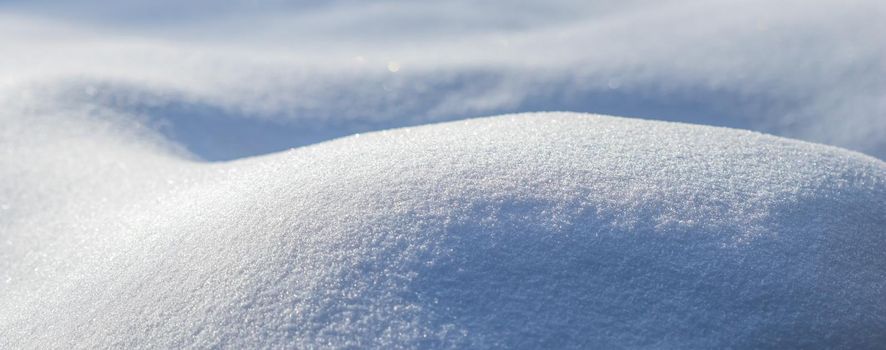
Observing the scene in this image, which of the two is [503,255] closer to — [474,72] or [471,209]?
[471,209]

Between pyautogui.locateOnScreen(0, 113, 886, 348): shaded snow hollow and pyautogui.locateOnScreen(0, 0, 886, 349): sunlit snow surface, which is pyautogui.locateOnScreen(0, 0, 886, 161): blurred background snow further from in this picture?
pyautogui.locateOnScreen(0, 113, 886, 348): shaded snow hollow

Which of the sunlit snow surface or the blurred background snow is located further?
the blurred background snow

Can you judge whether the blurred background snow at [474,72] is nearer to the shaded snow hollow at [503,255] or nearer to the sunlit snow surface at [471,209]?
the sunlit snow surface at [471,209]

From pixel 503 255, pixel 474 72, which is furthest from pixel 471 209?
pixel 474 72

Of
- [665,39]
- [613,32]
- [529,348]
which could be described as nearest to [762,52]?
[665,39]

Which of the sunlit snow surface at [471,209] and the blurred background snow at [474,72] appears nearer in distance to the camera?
the sunlit snow surface at [471,209]

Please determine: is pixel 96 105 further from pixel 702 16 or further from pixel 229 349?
pixel 702 16

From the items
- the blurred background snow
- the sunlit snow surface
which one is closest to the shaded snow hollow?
the sunlit snow surface

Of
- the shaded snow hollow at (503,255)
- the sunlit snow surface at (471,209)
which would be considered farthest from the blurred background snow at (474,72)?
the shaded snow hollow at (503,255)
